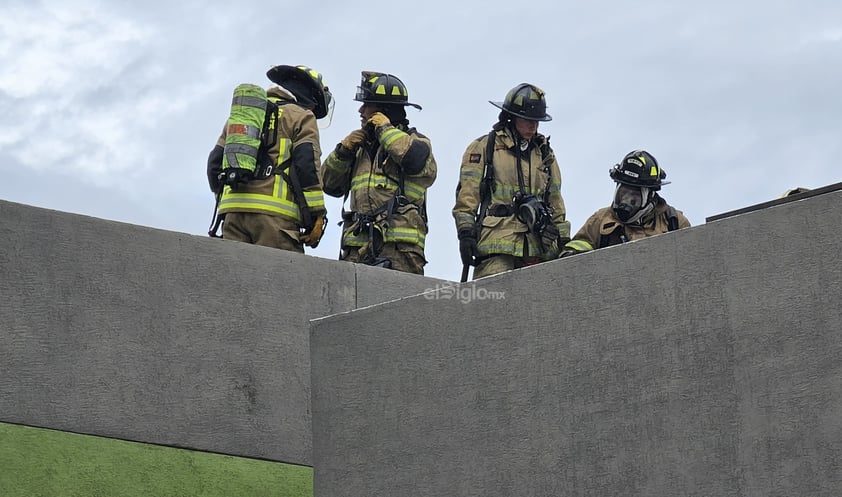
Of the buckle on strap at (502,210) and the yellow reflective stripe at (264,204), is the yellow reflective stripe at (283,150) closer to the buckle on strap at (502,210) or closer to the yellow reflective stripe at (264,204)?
the yellow reflective stripe at (264,204)

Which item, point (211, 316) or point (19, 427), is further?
point (211, 316)

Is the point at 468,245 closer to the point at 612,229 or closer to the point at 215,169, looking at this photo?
the point at 612,229

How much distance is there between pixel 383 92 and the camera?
940cm

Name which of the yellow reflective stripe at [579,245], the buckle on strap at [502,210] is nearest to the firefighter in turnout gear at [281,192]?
the buckle on strap at [502,210]

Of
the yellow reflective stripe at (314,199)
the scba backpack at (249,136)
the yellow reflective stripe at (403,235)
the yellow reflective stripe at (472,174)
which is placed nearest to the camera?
the scba backpack at (249,136)

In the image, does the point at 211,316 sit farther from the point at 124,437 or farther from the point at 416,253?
the point at 416,253

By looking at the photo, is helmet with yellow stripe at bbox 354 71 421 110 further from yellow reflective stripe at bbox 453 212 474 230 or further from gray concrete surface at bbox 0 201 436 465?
gray concrete surface at bbox 0 201 436 465

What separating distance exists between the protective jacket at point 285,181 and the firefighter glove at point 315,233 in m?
0.04

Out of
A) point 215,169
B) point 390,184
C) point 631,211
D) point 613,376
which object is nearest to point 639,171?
point 631,211

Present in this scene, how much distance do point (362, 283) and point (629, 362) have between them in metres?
2.47

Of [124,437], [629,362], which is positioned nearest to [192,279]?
[124,437]

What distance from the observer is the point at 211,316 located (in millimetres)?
7461

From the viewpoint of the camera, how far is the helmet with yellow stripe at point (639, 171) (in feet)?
31.4

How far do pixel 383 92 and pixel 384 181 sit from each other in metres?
0.64
